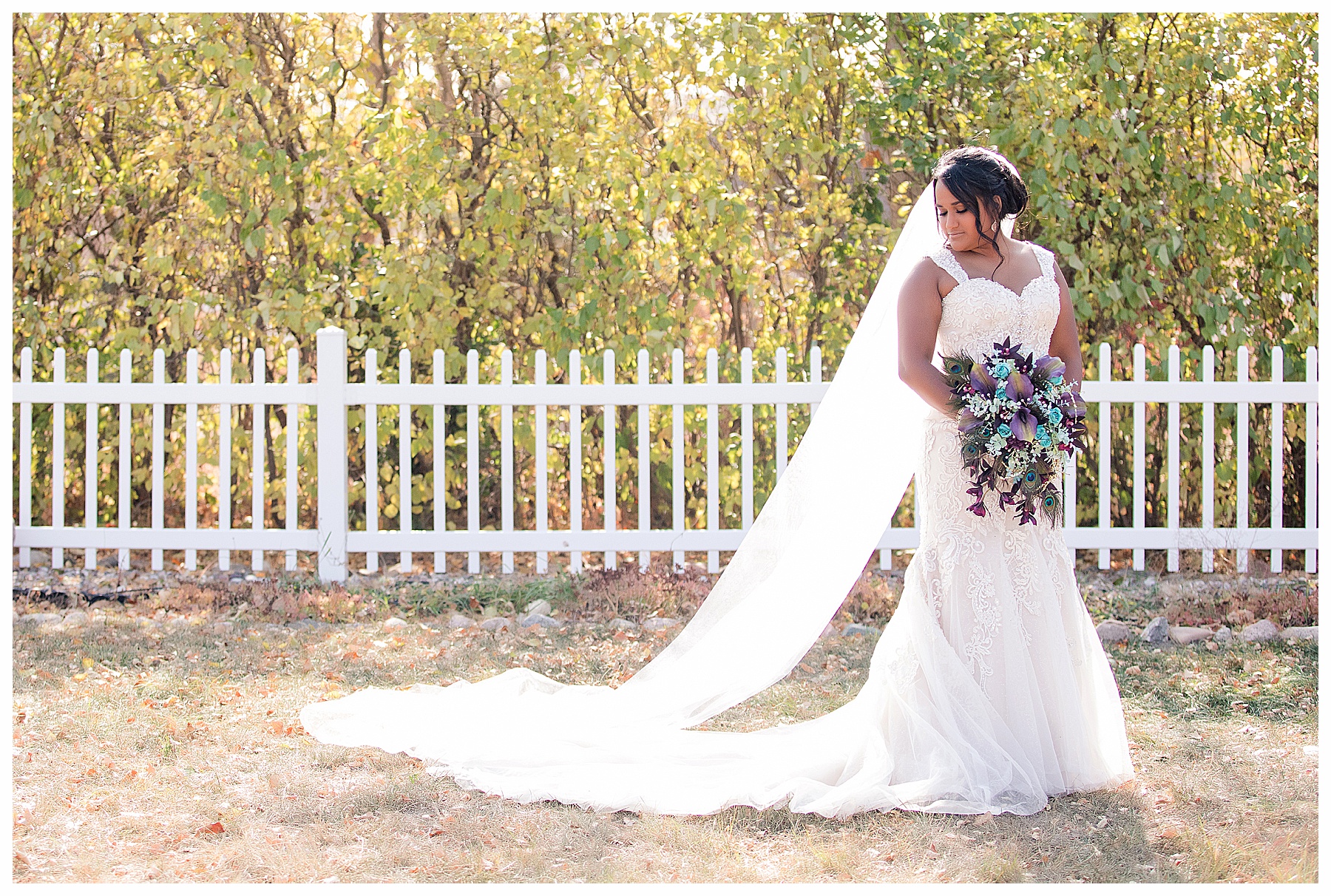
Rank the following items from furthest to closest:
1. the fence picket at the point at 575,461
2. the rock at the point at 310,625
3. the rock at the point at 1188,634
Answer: the fence picket at the point at 575,461 → the rock at the point at 310,625 → the rock at the point at 1188,634

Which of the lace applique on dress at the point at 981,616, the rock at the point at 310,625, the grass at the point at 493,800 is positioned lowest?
the grass at the point at 493,800

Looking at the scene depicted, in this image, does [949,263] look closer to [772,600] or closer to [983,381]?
[983,381]

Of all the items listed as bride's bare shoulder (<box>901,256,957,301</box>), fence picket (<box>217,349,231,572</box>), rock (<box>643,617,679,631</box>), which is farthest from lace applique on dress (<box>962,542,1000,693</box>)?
fence picket (<box>217,349,231,572</box>)

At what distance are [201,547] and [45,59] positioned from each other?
315 centimetres

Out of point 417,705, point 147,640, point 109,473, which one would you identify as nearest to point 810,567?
point 417,705

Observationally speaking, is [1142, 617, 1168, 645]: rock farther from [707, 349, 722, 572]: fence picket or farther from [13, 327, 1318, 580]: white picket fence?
[707, 349, 722, 572]: fence picket

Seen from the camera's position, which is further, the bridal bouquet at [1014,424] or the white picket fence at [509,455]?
the white picket fence at [509,455]

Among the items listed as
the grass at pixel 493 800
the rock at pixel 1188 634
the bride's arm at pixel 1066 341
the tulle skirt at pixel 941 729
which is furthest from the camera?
the rock at pixel 1188 634

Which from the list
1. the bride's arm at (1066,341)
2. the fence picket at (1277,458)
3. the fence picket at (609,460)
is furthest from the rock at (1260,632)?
the fence picket at (609,460)

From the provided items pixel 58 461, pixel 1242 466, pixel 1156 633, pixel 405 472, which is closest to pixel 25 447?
pixel 58 461

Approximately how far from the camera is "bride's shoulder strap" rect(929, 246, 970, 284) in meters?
3.29

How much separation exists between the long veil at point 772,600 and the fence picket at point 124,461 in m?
3.10

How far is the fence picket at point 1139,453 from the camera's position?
6.10 m

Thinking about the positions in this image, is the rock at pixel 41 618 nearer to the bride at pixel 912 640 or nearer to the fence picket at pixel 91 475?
the fence picket at pixel 91 475
